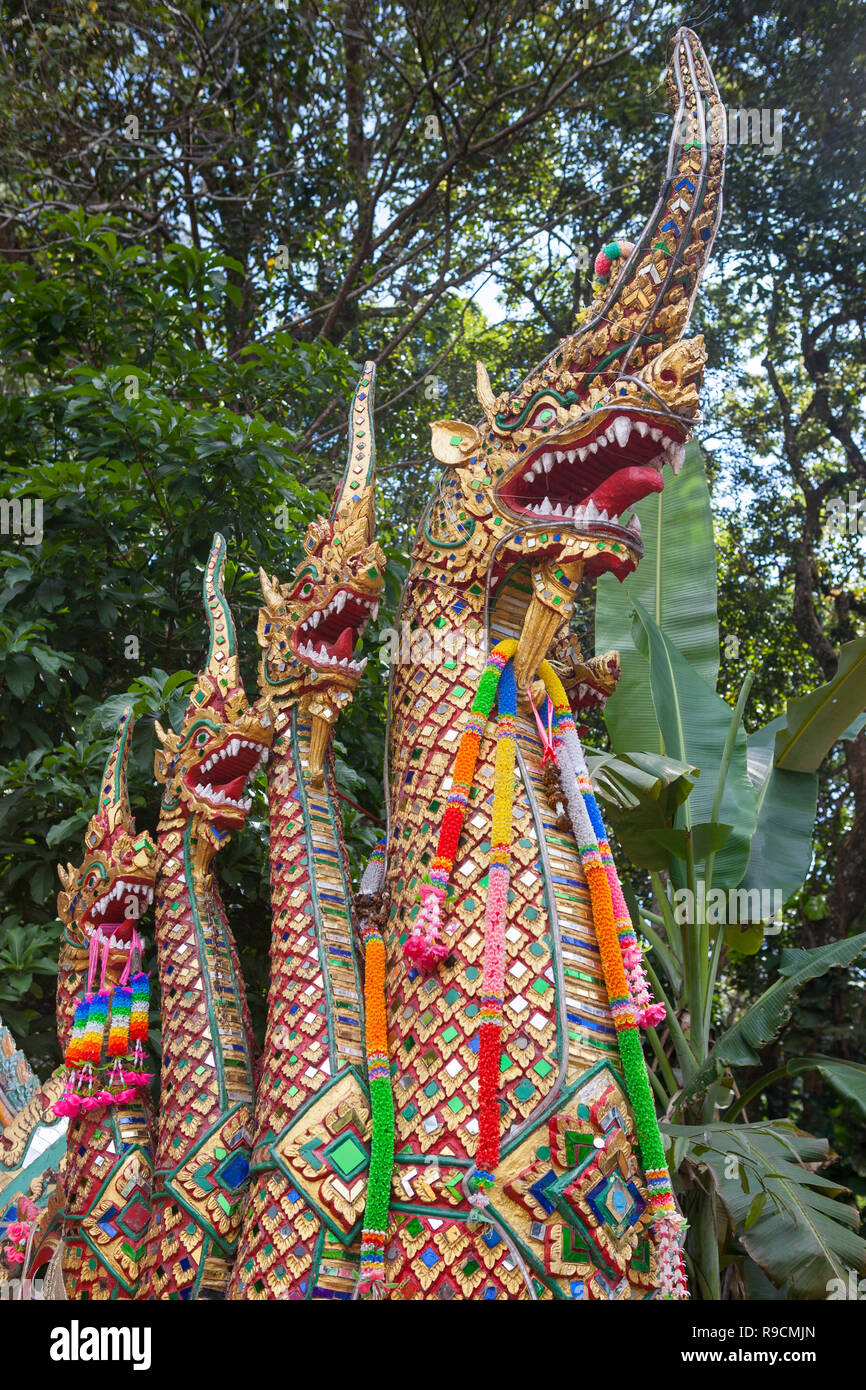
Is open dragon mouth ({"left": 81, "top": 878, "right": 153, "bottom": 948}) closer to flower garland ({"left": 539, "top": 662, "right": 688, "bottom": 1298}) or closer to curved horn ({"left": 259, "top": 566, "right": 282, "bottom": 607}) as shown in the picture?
curved horn ({"left": 259, "top": 566, "right": 282, "bottom": 607})

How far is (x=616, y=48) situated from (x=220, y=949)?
8.12 m

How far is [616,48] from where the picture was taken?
8.90 meters

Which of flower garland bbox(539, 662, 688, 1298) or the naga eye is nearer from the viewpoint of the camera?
flower garland bbox(539, 662, 688, 1298)

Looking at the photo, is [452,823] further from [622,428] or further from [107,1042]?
[107,1042]

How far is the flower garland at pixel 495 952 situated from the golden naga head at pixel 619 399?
15.5 inches

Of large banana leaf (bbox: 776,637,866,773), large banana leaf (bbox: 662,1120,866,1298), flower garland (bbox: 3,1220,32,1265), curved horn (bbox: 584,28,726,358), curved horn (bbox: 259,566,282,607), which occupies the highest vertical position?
curved horn (bbox: 584,28,726,358)

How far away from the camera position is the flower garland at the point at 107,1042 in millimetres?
3209

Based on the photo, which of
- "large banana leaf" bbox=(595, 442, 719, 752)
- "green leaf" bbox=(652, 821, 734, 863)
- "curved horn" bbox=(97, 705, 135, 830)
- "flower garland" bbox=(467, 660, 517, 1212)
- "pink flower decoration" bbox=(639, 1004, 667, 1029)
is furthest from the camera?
"large banana leaf" bbox=(595, 442, 719, 752)

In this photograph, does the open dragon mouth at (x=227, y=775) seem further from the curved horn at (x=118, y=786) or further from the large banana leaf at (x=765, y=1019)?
the large banana leaf at (x=765, y=1019)

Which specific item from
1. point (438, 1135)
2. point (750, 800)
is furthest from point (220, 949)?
point (750, 800)

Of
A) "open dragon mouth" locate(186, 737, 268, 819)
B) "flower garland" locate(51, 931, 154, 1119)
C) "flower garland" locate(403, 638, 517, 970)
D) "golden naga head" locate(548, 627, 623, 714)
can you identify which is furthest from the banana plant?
"flower garland" locate(51, 931, 154, 1119)

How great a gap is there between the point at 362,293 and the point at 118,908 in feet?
20.9

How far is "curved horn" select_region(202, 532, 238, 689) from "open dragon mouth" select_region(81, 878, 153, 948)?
649mm

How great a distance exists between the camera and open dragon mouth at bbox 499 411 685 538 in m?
2.78
